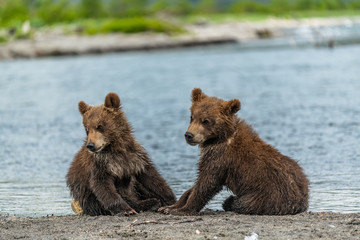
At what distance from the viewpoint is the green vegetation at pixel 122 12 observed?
2272 inches

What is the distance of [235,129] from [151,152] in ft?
18.1

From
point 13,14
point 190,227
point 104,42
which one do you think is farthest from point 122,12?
point 190,227

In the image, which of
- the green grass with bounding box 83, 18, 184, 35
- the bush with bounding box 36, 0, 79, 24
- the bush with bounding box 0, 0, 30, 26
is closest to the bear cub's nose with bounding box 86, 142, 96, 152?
the green grass with bounding box 83, 18, 184, 35

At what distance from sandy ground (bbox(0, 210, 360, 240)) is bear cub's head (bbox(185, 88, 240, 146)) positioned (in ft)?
2.57

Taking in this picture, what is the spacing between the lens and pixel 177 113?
18438mm

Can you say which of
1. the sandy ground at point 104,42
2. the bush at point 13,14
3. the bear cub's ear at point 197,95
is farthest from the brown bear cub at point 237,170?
the bush at point 13,14

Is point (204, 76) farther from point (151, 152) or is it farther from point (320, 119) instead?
point (151, 152)

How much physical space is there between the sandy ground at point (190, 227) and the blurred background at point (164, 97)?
952 millimetres

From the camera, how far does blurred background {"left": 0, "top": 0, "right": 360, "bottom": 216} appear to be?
9891mm

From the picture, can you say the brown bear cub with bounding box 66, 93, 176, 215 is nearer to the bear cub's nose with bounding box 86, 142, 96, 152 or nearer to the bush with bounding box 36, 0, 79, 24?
the bear cub's nose with bounding box 86, 142, 96, 152

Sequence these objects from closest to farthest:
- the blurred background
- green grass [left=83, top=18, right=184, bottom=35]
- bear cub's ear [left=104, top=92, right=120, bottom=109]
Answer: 1. bear cub's ear [left=104, top=92, right=120, bottom=109]
2. the blurred background
3. green grass [left=83, top=18, right=184, bottom=35]

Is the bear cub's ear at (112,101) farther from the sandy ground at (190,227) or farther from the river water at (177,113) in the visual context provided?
the river water at (177,113)

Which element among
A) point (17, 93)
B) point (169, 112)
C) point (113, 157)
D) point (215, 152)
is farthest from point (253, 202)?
point (17, 93)

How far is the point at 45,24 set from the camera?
69938mm
